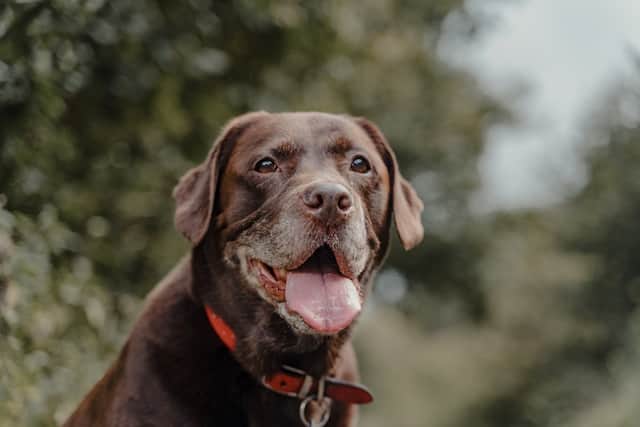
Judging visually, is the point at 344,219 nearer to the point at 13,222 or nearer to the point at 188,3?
the point at 13,222

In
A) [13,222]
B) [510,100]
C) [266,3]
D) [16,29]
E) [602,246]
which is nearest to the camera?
[13,222]

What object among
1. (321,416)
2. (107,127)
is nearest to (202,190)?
(321,416)

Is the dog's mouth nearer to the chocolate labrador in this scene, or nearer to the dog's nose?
the chocolate labrador

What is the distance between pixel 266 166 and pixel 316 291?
0.62 meters

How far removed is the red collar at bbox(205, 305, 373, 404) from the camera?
376 centimetres

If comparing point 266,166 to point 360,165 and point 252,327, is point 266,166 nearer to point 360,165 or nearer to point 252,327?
point 360,165

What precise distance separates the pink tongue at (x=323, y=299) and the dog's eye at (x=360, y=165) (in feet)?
1.89

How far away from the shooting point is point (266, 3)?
22.0 feet

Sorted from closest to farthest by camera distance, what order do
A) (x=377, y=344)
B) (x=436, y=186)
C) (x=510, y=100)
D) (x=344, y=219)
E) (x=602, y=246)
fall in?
(x=344, y=219) → (x=602, y=246) → (x=377, y=344) → (x=436, y=186) → (x=510, y=100)

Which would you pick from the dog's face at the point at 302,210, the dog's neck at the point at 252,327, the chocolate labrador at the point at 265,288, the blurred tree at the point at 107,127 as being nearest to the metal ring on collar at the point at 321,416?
the chocolate labrador at the point at 265,288

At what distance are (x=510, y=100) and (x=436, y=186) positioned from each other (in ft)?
17.3

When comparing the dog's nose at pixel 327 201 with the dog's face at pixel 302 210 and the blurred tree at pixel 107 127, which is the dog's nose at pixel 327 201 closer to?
the dog's face at pixel 302 210

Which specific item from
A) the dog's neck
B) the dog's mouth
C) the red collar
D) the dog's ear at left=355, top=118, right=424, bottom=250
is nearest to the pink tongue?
the dog's mouth

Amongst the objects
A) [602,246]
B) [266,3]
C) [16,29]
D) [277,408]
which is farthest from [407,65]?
[277,408]
